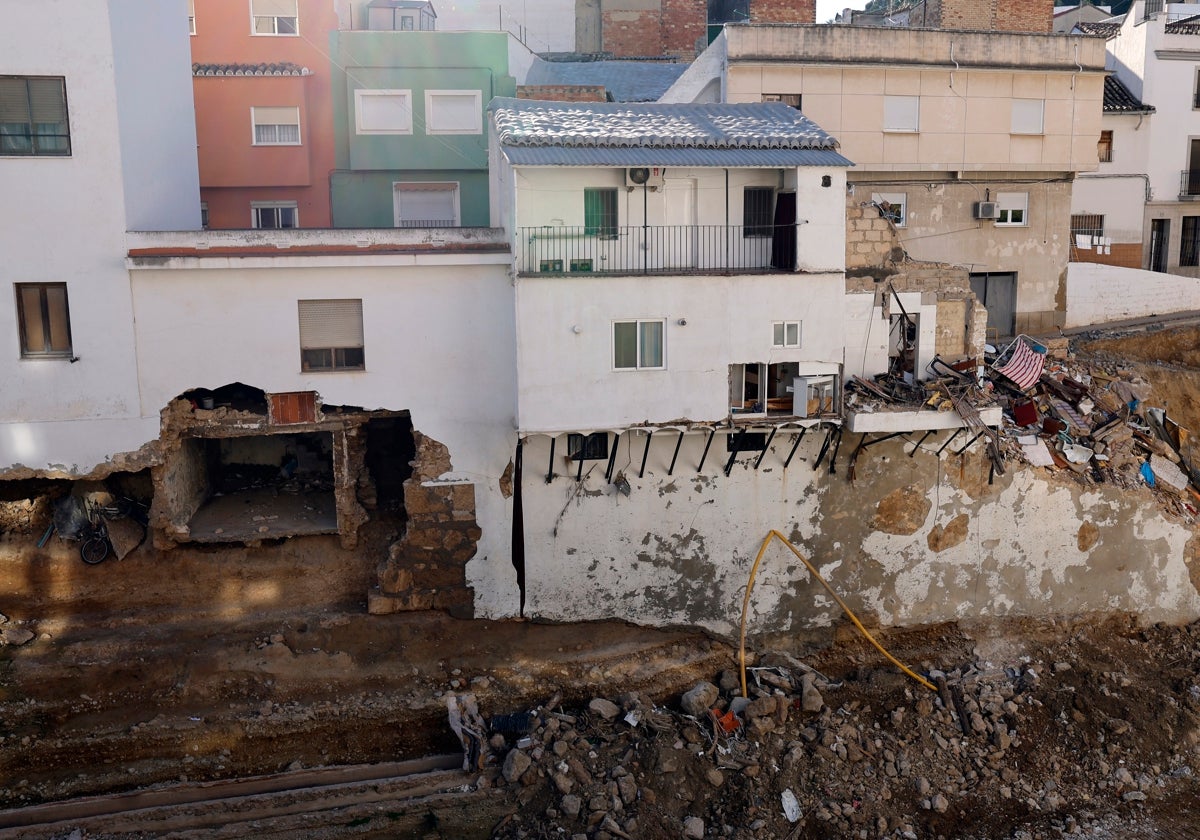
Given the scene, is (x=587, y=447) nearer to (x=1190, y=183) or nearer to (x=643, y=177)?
(x=643, y=177)

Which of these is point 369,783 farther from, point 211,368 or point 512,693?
point 211,368

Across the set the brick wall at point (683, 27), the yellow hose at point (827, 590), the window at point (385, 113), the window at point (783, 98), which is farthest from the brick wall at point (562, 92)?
the yellow hose at point (827, 590)

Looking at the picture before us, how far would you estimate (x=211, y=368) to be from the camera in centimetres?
2016

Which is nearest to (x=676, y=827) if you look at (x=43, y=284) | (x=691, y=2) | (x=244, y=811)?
(x=244, y=811)

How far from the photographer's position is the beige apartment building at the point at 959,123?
89.6 feet

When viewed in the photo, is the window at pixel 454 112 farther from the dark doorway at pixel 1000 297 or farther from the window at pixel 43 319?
the dark doorway at pixel 1000 297

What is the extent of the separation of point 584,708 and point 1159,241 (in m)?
25.5

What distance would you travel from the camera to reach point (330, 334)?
20.5 m

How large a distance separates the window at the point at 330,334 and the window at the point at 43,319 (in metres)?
4.14

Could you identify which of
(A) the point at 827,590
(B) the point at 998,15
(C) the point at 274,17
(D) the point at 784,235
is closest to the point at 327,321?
(D) the point at 784,235

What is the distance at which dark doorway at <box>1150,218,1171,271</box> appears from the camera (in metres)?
34.6

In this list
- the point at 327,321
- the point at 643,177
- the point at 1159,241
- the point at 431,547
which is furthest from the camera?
the point at 1159,241

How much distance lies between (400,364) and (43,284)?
6.44 metres

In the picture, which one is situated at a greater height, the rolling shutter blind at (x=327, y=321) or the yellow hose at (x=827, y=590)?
the rolling shutter blind at (x=327, y=321)
